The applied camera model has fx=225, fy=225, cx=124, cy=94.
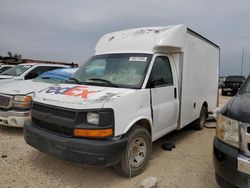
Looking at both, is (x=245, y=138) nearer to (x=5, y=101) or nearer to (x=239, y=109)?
(x=239, y=109)

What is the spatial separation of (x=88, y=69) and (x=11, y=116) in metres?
2.22

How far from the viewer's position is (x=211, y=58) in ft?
22.4

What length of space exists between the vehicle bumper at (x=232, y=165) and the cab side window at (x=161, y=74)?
1680mm

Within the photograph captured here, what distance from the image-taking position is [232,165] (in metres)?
2.38

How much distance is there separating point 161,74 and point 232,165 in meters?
2.24

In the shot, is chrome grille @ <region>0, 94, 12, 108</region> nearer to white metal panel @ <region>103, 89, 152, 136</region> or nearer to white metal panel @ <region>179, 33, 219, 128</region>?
white metal panel @ <region>103, 89, 152, 136</region>

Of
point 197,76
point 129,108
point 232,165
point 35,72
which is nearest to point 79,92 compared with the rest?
point 129,108

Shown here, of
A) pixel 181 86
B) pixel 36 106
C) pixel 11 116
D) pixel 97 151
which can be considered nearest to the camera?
pixel 97 151

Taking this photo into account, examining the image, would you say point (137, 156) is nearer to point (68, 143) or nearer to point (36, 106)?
point (68, 143)

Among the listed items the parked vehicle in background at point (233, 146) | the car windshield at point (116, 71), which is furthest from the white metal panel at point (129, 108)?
the parked vehicle in background at point (233, 146)

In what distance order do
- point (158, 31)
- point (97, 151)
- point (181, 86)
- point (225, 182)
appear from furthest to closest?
1. point (181, 86)
2. point (158, 31)
3. point (97, 151)
4. point (225, 182)

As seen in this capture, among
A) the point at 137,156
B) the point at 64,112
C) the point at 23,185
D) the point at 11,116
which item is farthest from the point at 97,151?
the point at 11,116

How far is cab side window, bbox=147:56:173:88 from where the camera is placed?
3.98 m

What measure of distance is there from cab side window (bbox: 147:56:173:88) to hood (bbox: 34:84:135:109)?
2.06 feet
